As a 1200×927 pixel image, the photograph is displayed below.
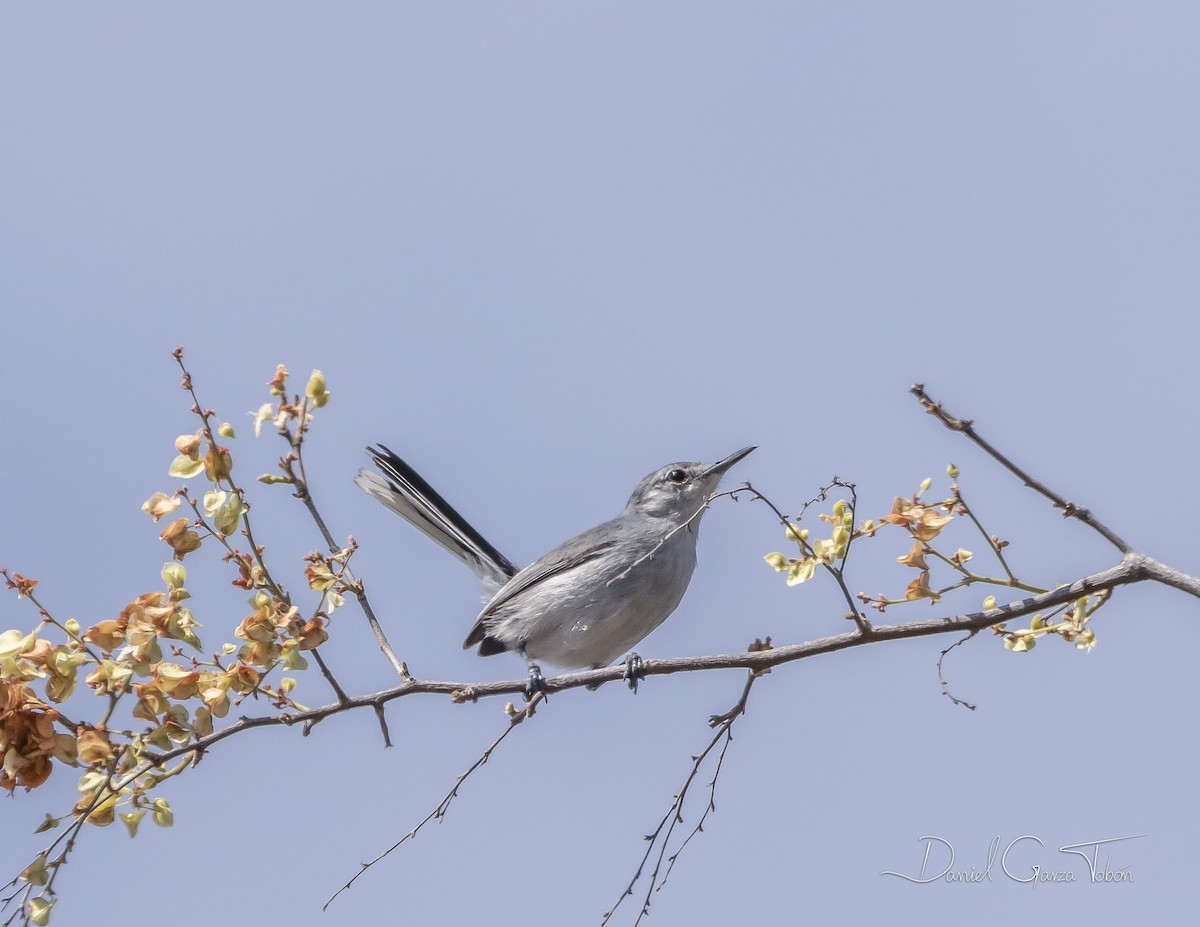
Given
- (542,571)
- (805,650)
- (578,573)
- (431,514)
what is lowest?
(805,650)

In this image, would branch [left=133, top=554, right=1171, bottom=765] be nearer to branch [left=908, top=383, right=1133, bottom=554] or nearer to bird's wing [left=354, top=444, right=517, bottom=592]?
branch [left=908, top=383, right=1133, bottom=554]

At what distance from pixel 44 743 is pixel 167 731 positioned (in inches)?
10.7

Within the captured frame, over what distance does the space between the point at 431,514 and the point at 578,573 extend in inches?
31.9

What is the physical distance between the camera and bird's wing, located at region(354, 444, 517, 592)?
210 inches

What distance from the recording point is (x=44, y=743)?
8.59 ft

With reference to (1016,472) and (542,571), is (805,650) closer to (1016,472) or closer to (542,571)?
(1016,472)

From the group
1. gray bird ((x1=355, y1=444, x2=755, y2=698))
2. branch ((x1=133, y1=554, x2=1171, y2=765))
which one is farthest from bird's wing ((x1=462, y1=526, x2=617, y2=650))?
branch ((x1=133, y1=554, x2=1171, y2=765))

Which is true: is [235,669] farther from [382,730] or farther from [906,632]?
[906,632]

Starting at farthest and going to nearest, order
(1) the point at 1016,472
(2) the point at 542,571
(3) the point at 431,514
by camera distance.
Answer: (2) the point at 542,571 < (3) the point at 431,514 < (1) the point at 1016,472

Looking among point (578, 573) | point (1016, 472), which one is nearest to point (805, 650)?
point (1016, 472)

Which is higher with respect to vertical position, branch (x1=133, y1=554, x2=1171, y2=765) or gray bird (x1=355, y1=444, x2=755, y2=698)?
gray bird (x1=355, y1=444, x2=755, y2=698)

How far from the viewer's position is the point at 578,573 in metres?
5.68

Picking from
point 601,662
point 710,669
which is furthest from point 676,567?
point 710,669

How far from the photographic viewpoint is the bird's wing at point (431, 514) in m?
5.34
